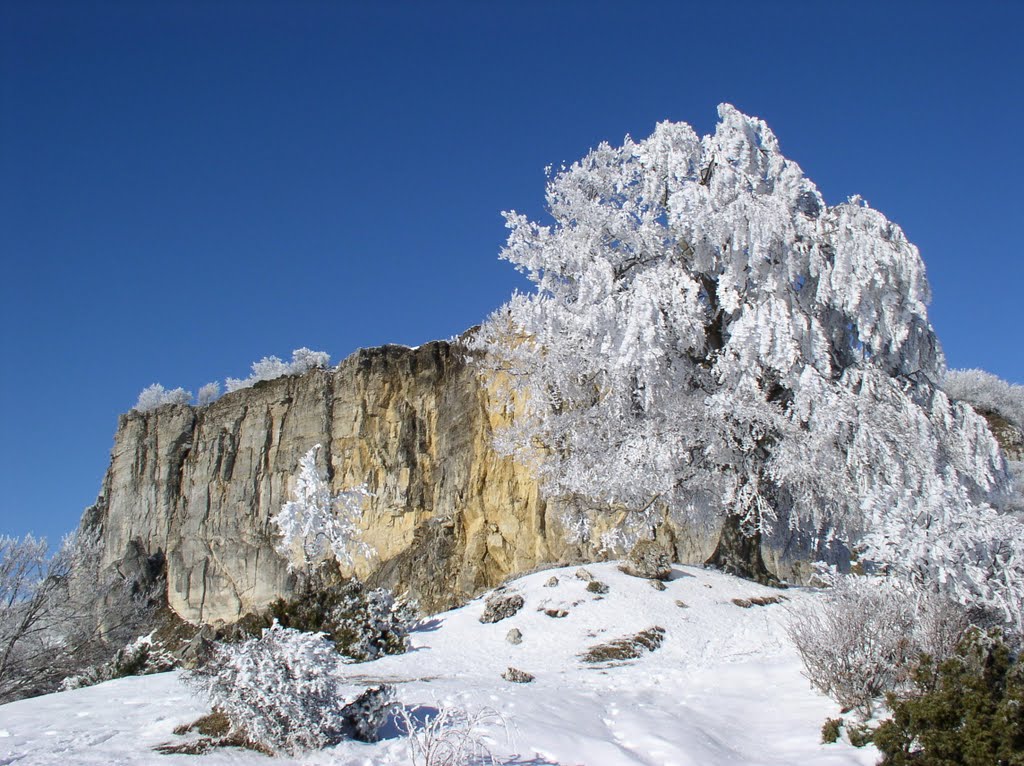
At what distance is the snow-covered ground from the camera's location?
5016 millimetres

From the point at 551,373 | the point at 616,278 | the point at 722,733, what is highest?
the point at 616,278

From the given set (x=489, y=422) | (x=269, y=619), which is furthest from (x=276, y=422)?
(x=269, y=619)

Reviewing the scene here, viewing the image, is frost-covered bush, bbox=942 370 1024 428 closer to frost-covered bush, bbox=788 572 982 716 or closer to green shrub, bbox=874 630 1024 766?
frost-covered bush, bbox=788 572 982 716

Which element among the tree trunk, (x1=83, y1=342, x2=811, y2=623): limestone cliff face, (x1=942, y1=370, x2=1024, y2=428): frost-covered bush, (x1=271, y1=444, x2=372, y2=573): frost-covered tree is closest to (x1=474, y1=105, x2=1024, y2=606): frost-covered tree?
the tree trunk

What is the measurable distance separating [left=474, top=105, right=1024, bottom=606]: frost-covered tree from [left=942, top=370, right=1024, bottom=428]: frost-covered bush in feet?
63.8

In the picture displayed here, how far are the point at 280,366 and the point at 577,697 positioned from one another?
133ft

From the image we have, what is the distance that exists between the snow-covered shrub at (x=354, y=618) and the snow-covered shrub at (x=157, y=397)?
130ft

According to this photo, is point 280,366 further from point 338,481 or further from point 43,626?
point 43,626

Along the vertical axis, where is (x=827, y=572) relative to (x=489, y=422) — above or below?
below

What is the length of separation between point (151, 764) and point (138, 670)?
5.73m

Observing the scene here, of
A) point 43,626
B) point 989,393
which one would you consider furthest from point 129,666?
point 989,393

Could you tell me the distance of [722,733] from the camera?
20.1 feet

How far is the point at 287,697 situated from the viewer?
4.89 meters

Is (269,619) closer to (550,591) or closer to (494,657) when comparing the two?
(494,657)
